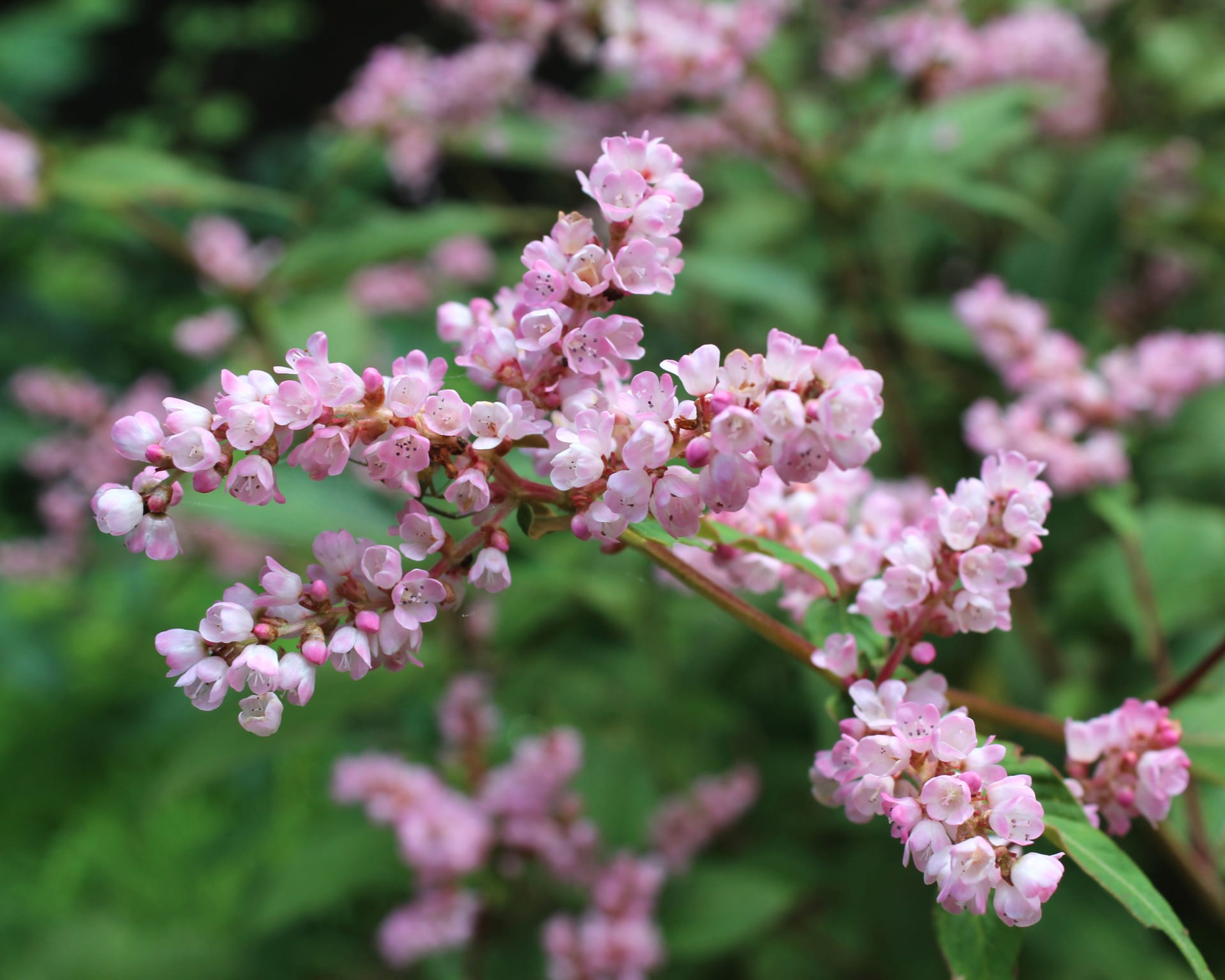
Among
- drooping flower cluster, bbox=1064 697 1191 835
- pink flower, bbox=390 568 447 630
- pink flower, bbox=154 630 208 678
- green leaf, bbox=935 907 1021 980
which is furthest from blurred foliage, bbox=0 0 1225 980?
pink flower, bbox=154 630 208 678

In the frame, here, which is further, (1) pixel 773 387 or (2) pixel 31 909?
(2) pixel 31 909

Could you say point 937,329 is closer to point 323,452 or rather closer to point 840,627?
point 840,627

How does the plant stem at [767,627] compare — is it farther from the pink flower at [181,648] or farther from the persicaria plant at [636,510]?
the pink flower at [181,648]

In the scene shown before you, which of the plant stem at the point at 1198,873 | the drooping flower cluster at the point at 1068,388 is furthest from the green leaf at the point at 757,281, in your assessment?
the plant stem at the point at 1198,873

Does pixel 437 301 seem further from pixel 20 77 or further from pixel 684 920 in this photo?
pixel 20 77

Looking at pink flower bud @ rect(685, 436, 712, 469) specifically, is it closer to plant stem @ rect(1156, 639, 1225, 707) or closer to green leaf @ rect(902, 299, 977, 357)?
plant stem @ rect(1156, 639, 1225, 707)

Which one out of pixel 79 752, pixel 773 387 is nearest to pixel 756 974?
pixel 773 387
